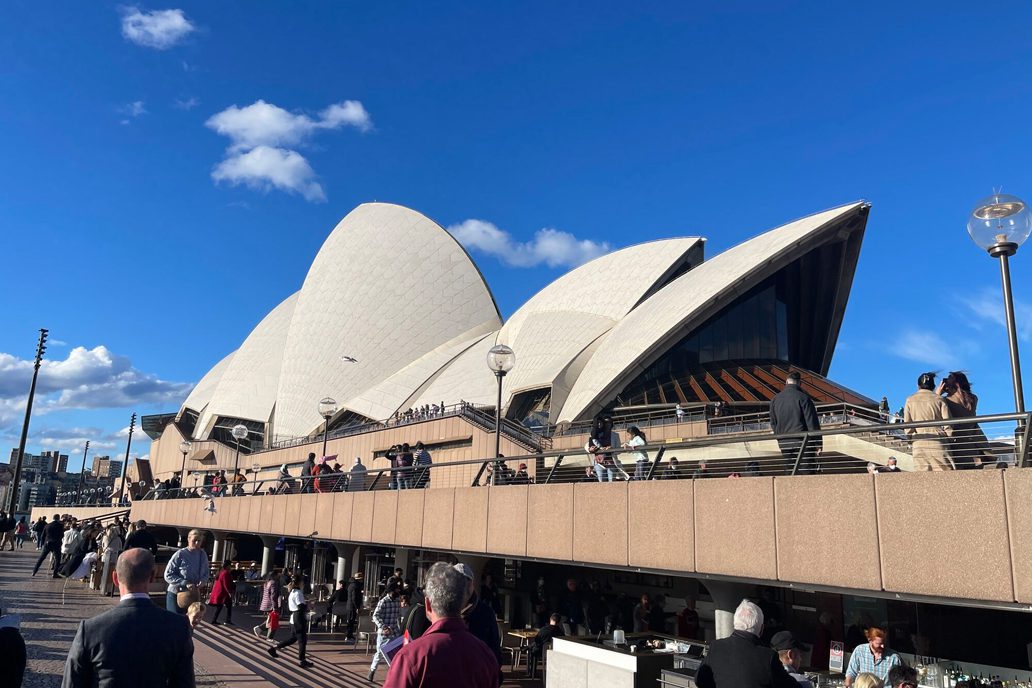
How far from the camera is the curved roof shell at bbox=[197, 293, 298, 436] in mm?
47344

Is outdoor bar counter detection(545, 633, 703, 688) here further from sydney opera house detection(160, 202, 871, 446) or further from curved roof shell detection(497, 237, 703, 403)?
curved roof shell detection(497, 237, 703, 403)

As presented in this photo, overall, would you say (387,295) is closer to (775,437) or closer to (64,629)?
(64,629)

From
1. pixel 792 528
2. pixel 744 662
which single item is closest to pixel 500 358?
pixel 792 528

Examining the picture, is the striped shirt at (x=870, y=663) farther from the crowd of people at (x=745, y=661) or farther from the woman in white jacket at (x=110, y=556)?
the woman in white jacket at (x=110, y=556)

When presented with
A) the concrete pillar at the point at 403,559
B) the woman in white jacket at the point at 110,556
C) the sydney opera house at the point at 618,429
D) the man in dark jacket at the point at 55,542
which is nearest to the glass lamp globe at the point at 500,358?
the sydney opera house at the point at 618,429

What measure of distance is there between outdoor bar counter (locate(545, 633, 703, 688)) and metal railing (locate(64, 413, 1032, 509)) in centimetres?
184

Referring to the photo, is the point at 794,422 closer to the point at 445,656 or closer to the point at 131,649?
the point at 445,656

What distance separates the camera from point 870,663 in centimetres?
576

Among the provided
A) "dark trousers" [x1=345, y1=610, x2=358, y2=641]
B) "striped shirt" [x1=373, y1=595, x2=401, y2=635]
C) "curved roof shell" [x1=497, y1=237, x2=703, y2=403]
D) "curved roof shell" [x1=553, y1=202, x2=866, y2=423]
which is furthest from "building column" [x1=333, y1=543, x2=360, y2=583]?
"curved roof shell" [x1=497, y1=237, x2=703, y2=403]

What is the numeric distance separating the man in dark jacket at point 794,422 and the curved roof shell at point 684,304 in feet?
53.2

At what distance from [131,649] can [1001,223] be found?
6577mm

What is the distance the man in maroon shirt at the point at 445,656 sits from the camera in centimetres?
246

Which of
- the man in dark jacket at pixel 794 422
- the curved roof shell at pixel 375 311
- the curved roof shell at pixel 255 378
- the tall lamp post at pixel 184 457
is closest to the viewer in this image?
the man in dark jacket at pixel 794 422

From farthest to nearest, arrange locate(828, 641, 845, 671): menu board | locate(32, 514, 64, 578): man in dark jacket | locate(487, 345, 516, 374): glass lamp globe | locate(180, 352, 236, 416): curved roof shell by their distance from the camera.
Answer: locate(180, 352, 236, 416): curved roof shell → locate(32, 514, 64, 578): man in dark jacket → locate(487, 345, 516, 374): glass lamp globe → locate(828, 641, 845, 671): menu board
